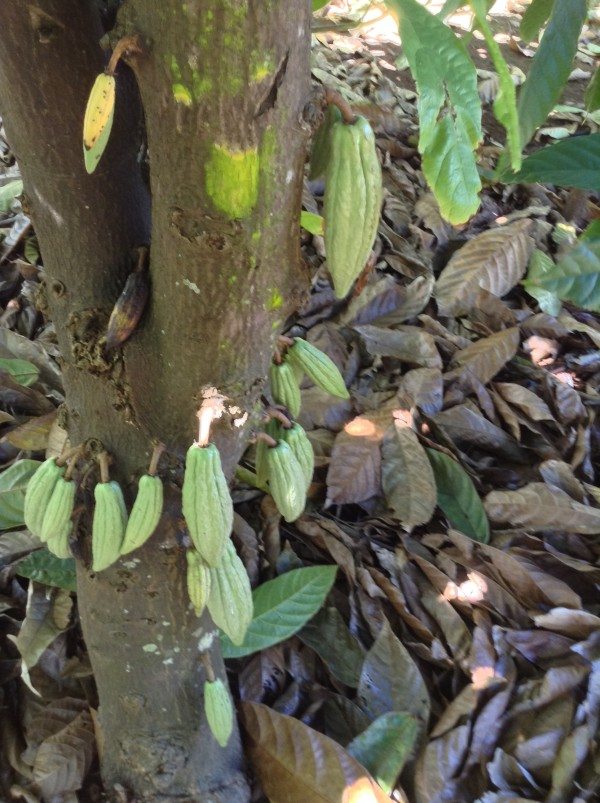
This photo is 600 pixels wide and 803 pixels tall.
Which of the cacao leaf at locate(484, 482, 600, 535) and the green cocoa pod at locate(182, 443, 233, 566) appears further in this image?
the cacao leaf at locate(484, 482, 600, 535)

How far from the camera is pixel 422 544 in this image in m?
1.48

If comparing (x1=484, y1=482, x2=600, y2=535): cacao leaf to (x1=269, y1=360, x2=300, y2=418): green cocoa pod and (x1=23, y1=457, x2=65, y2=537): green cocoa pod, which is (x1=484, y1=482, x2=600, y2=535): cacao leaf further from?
(x1=23, y1=457, x2=65, y2=537): green cocoa pod

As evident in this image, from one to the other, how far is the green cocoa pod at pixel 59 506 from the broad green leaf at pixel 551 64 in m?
0.65

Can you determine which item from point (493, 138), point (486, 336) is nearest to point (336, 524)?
point (486, 336)

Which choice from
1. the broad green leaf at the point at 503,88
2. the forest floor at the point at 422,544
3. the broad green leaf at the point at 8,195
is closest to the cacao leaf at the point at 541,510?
the forest floor at the point at 422,544

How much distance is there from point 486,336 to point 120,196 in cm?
141

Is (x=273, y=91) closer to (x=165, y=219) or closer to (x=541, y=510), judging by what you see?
(x=165, y=219)

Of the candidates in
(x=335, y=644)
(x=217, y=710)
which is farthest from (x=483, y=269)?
(x=217, y=710)

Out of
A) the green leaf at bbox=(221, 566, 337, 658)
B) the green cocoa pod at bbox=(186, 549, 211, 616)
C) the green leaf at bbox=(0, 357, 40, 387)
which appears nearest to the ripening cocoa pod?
the green cocoa pod at bbox=(186, 549, 211, 616)

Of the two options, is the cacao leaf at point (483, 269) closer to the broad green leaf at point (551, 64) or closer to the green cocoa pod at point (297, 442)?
the broad green leaf at point (551, 64)

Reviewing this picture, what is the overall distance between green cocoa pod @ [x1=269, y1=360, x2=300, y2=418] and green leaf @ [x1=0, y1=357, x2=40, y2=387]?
97 cm

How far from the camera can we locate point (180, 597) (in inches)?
36.3

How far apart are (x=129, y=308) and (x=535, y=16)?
69 cm

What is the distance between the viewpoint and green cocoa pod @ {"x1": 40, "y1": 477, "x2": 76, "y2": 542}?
0.78 m
